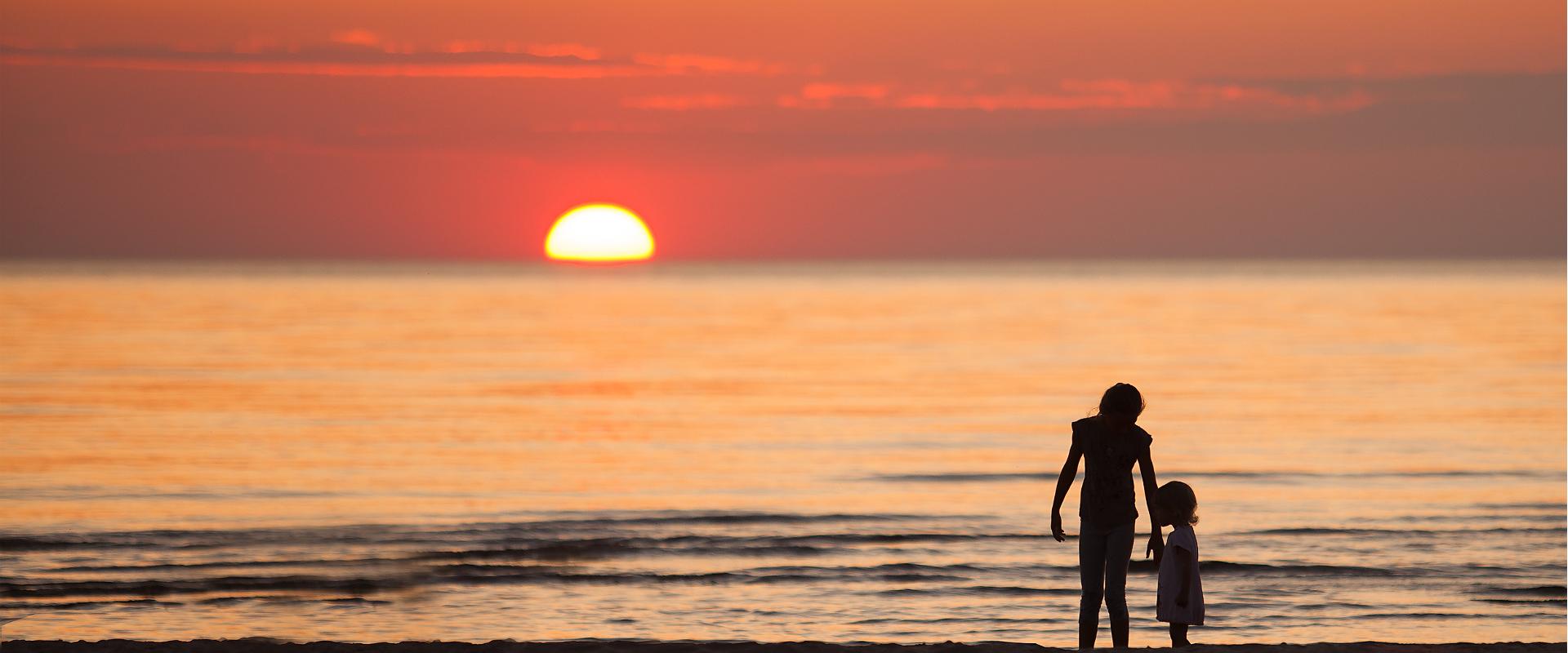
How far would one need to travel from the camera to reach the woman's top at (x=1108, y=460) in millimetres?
9406

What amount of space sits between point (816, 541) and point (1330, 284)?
125 meters

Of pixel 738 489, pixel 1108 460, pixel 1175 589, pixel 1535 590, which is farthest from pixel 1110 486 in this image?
pixel 738 489

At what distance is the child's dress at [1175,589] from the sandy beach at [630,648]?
0.19 meters

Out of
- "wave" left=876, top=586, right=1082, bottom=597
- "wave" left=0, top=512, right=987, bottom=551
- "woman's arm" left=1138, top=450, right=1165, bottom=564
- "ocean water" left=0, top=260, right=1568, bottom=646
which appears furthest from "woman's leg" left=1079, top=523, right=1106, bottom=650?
"wave" left=0, top=512, right=987, bottom=551

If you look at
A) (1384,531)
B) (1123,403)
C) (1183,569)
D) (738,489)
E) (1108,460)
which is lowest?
(1183,569)

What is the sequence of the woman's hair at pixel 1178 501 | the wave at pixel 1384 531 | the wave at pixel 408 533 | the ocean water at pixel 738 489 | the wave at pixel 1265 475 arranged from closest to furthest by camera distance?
the woman's hair at pixel 1178 501 < the ocean water at pixel 738 489 < the wave at pixel 408 533 < the wave at pixel 1384 531 < the wave at pixel 1265 475

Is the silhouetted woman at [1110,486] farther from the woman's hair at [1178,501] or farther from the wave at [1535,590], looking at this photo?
the wave at [1535,590]

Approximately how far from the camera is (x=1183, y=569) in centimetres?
953

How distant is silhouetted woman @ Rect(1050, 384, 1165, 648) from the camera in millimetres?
9344

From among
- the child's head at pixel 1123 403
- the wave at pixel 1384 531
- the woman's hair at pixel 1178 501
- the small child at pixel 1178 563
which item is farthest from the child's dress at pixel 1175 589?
the wave at pixel 1384 531

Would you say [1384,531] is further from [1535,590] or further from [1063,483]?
[1063,483]

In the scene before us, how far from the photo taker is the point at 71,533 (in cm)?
1720

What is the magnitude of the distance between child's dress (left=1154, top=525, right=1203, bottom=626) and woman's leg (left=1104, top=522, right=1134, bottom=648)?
0.21 meters

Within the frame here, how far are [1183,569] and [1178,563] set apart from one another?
42 mm
